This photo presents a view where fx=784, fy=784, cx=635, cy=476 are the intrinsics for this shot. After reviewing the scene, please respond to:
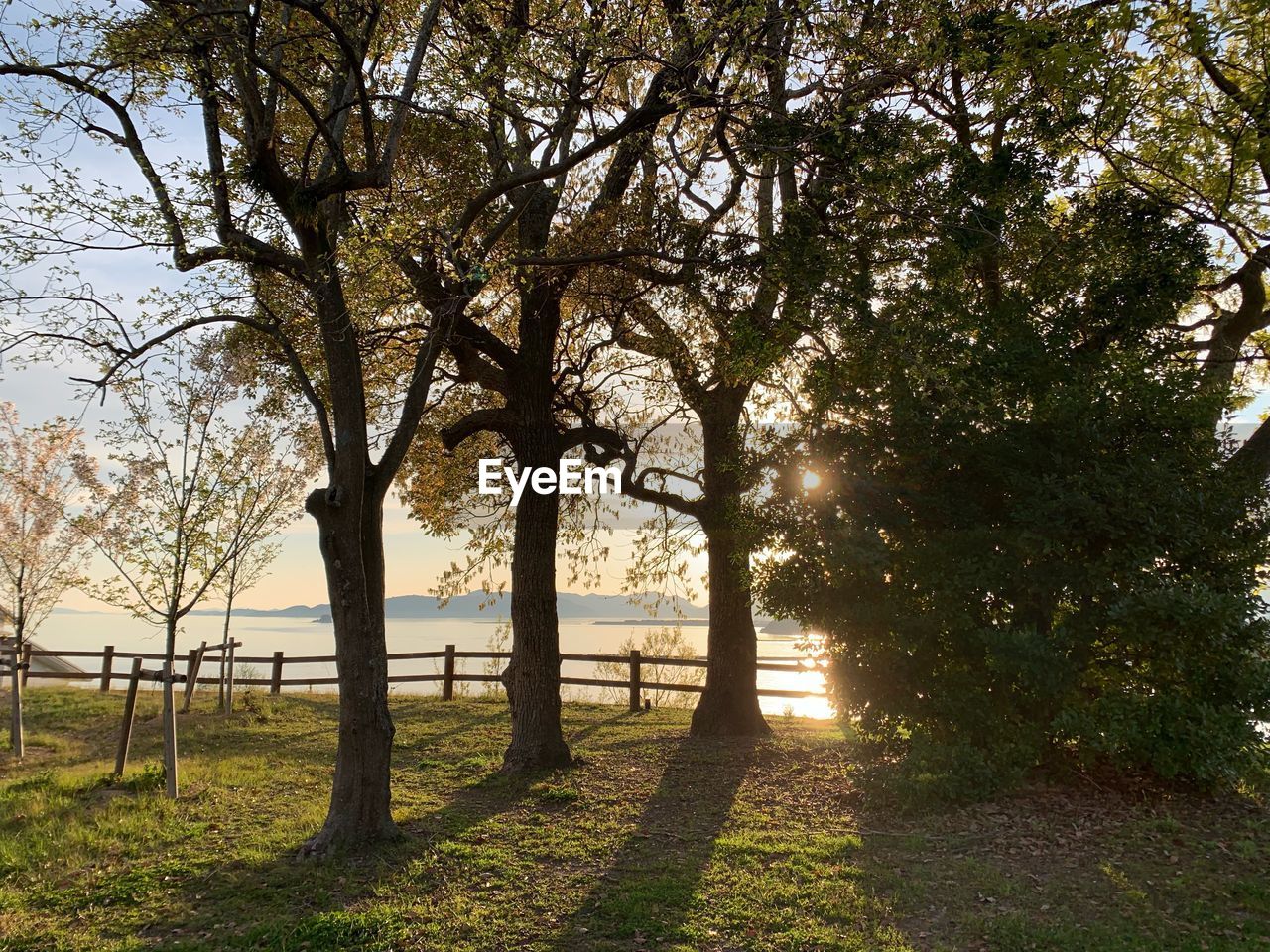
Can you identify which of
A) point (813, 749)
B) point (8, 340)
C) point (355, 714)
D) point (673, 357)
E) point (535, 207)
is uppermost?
point (535, 207)

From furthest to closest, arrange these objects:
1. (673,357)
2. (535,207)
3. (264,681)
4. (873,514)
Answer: (264,681), (673,357), (535,207), (873,514)

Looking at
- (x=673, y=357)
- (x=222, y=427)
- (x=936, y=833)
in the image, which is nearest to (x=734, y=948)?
(x=936, y=833)

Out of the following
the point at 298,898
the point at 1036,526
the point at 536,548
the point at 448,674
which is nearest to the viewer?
the point at 298,898

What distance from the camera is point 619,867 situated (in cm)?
664

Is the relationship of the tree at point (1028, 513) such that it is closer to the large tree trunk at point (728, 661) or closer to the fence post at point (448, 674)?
the large tree trunk at point (728, 661)

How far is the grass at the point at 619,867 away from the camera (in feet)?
17.3

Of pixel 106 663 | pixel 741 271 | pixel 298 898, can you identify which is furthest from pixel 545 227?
pixel 106 663

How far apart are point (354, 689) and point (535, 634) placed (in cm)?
344

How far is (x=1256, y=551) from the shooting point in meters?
7.30

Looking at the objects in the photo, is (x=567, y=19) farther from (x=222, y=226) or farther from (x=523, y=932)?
(x=523, y=932)

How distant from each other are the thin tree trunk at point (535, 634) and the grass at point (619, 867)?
527mm

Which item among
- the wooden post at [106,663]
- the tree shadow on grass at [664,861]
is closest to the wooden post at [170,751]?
the tree shadow on grass at [664,861]

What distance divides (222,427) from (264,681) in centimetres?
747

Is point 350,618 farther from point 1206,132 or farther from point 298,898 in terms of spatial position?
point 1206,132
